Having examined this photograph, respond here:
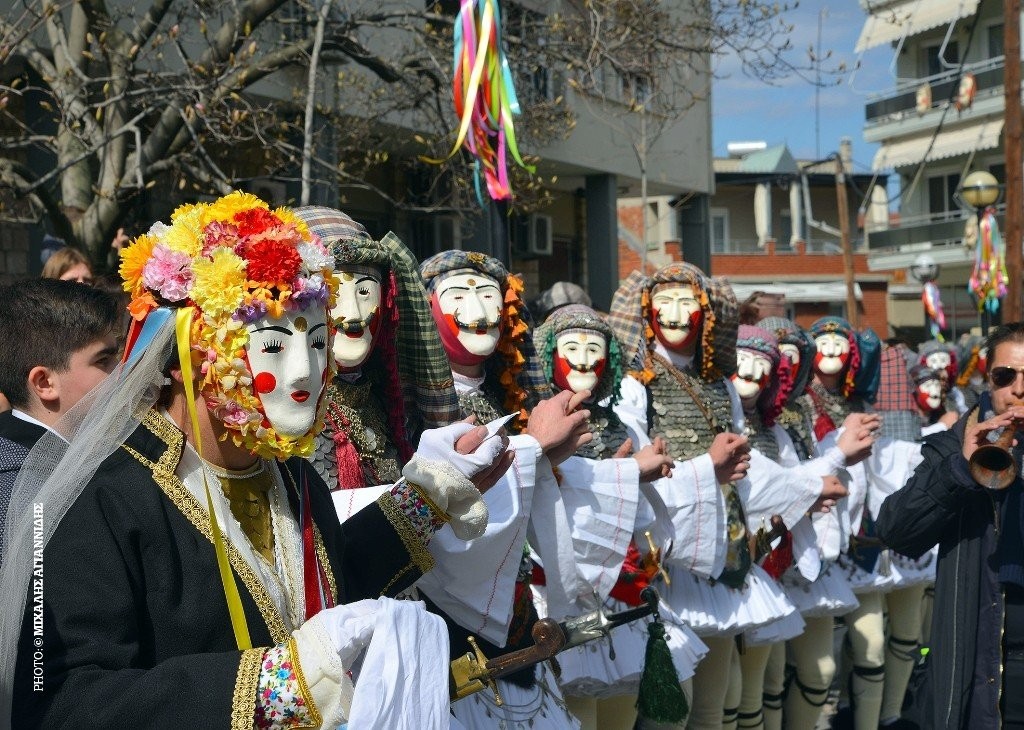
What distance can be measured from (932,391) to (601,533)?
19.4 ft

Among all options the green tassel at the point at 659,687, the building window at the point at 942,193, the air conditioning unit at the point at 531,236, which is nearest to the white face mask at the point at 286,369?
the green tassel at the point at 659,687

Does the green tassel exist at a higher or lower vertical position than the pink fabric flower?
lower

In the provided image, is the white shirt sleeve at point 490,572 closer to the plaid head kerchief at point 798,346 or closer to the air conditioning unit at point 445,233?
the plaid head kerchief at point 798,346

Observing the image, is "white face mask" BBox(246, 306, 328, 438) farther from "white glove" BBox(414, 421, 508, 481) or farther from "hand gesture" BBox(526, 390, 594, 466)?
"hand gesture" BBox(526, 390, 594, 466)

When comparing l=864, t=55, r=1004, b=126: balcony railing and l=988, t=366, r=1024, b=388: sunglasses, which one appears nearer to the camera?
l=988, t=366, r=1024, b=388: sunglasses

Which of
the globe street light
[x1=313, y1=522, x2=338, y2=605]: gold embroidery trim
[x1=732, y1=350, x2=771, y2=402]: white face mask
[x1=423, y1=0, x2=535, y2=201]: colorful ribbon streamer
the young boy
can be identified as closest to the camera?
[x1=313, y1=522, x2=338, y2=605]: gold embroidery trim

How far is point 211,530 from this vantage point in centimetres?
227

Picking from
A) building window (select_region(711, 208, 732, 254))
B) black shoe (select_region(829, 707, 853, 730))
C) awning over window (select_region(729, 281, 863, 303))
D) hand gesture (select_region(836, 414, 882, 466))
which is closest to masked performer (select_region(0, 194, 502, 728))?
hand gesture (select_region(836, 414, 882, 466))

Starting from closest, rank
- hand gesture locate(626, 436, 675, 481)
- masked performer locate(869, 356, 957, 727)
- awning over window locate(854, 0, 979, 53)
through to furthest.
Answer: hand gesture locate(626, 436, 675, 481), masked performer locate(869, 356, 957, 727), awning over window locate(854, 0, 979, 53)

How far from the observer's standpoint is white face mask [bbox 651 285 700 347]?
5.60m

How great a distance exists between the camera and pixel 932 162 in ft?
109

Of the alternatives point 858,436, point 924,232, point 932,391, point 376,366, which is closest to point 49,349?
point 376,366

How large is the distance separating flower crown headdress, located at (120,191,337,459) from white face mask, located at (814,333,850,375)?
5.72m

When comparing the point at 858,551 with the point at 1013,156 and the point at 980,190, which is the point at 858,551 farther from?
the point at 1013,156
